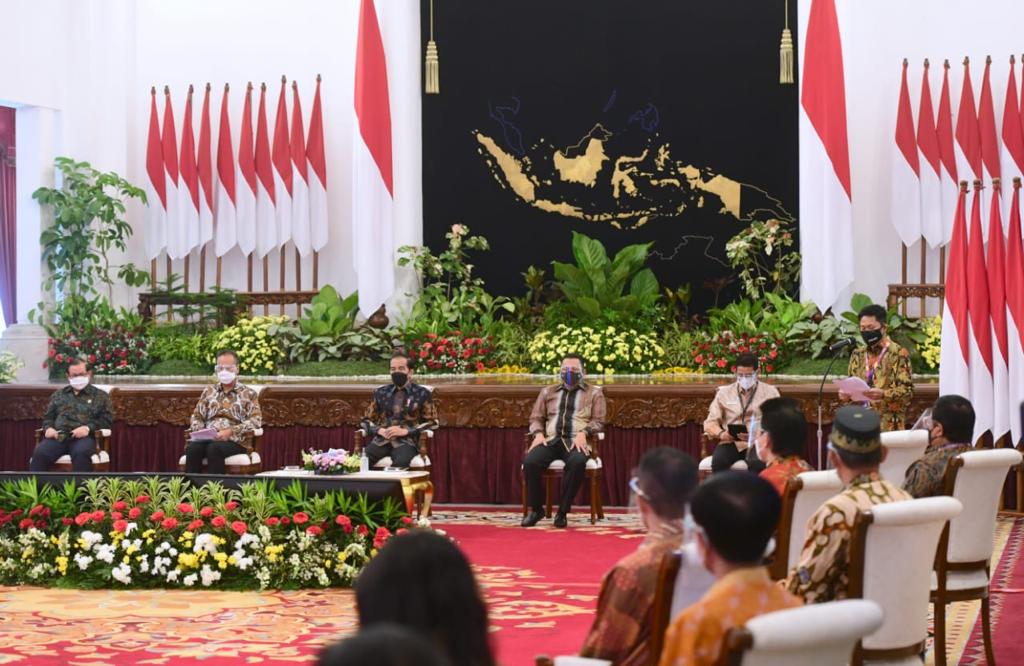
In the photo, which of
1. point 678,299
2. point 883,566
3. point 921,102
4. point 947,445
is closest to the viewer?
point 883,566

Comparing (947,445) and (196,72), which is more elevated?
(196,72)

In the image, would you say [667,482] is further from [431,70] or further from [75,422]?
[431,70]

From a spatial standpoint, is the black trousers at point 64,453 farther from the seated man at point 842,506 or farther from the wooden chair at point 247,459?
the seated man at point 842,506

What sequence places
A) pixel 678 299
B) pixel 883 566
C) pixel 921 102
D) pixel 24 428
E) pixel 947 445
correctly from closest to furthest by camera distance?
pixel 883 566
pixel 947 445
pixel 24 428
pixel 921 102
pixel 678 299

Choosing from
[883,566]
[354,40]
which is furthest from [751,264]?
[883,566]

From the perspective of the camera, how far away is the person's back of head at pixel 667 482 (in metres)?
3.38

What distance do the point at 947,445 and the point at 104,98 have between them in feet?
34.3

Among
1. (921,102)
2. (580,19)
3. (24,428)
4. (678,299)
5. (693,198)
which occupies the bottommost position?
(24,428)

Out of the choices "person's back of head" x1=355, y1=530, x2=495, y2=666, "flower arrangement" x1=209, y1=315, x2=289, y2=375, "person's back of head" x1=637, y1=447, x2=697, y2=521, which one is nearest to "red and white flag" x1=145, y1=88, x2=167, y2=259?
"flower arrangement" x1=209, y1=315, x2=289, y2=375

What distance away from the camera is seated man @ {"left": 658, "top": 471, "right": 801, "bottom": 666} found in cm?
275

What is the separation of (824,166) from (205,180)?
20.2 ft

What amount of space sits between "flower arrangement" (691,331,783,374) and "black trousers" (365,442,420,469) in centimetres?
341

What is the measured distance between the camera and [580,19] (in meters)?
13.7

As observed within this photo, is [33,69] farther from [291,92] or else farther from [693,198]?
[693,198]
